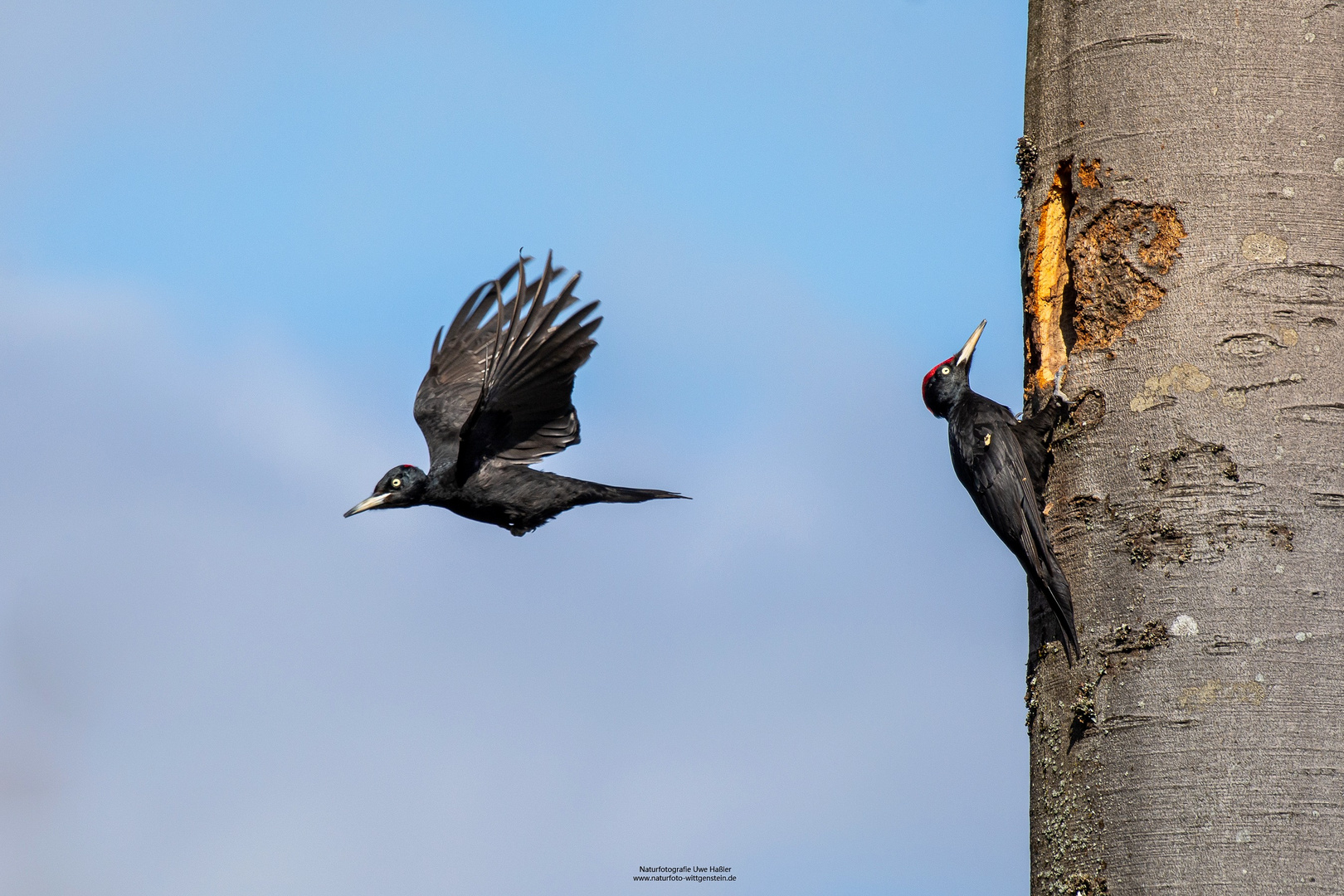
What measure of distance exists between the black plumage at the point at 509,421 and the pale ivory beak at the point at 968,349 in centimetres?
141

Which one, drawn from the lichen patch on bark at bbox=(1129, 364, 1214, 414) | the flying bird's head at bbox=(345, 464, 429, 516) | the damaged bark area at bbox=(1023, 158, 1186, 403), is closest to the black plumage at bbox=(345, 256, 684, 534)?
the flying bird's head at bbox=(345, 464, 429, 516)

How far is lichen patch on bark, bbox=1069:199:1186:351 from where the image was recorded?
3449mm

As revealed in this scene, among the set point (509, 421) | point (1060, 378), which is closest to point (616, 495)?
point (509, 421)

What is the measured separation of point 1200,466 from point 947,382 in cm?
236

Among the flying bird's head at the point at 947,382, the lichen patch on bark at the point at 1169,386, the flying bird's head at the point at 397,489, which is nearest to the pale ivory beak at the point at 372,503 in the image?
the flying bird's head at the point at 397,489

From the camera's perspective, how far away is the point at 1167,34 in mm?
3479

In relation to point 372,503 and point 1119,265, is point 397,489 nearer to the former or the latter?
point 372,503

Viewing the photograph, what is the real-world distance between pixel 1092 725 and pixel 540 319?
3.20 m

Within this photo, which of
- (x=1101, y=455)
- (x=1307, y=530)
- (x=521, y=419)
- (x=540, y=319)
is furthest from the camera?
(x=521, y=419)

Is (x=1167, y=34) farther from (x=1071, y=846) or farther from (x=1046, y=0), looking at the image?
(x=1071, y=846)

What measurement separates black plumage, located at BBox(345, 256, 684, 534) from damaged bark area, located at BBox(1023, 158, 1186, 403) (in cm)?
221

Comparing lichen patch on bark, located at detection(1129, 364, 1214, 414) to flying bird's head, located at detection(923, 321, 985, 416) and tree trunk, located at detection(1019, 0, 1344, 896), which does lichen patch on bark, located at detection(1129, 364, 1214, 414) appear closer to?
tree trunk, located at detection(1019, 0, 1344, 896)

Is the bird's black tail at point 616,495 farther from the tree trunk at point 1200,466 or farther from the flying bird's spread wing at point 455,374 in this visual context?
the tree trunk at point 1200,466

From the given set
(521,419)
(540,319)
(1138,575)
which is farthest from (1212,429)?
(521,419)
